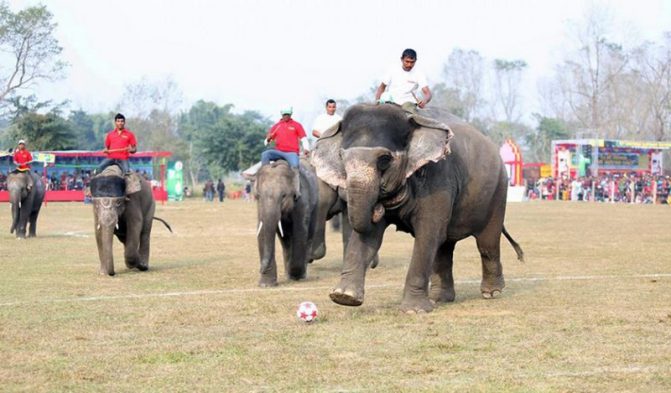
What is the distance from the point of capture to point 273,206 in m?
15.3

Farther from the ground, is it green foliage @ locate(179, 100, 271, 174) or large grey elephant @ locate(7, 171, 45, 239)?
green foliage @ locate(179, 100, 271, 174)

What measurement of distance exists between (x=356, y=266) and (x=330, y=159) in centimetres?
125

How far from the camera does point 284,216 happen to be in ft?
52.5

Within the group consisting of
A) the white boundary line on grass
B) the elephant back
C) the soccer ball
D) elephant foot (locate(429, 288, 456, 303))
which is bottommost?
the white boundary line on grass

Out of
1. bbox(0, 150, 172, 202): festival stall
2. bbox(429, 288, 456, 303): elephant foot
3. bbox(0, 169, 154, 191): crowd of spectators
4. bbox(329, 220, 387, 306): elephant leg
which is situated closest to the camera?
bbox(329, 220, 387, 306): elephant leg

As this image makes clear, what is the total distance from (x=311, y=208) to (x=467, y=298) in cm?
447

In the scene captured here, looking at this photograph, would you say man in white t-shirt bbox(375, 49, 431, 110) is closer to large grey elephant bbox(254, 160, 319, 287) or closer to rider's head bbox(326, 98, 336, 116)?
large grey elephant bbox(254, 160, 319, 287)

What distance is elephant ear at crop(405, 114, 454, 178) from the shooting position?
11.0 meters

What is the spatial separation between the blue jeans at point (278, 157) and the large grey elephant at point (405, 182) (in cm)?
393

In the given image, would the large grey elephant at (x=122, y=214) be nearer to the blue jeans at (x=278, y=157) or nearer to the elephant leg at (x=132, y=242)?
the elephant leg at (x=132, y=242)

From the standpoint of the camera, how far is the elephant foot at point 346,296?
35.1 feet

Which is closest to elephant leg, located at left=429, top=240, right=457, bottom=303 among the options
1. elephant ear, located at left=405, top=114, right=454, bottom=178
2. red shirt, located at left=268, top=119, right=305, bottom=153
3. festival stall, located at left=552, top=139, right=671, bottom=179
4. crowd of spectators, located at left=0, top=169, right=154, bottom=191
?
elephant ear, located at left=405, top=114, right=454, bottom=178

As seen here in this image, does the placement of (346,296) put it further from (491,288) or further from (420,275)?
(491,288)

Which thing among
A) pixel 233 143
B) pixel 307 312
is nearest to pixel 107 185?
pixel 307 312
